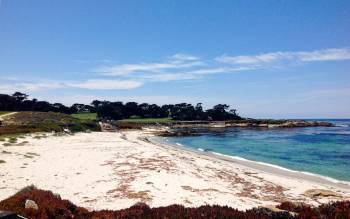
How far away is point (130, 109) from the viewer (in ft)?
556

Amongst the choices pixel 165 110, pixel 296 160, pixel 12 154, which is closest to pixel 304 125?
pixel 165 110

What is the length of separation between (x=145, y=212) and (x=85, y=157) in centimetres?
2038

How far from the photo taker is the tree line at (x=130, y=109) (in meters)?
138

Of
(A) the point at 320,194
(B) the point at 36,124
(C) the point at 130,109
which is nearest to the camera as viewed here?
(A) the point at 320,194

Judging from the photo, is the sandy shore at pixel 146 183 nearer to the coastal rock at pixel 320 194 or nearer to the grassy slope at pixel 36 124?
the coastal rock at pixel 320 194

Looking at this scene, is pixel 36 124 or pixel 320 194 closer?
pixel 320 194

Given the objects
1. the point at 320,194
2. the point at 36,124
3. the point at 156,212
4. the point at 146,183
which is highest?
the point at 36,124

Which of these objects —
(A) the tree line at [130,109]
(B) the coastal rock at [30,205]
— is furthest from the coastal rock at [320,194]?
(A) the tree line at [130,109]

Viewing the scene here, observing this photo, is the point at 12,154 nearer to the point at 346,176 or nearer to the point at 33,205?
the point at 33,205

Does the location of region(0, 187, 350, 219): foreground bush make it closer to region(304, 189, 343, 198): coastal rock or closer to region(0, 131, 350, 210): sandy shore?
region(0, 131, 350, 210): sandy shore

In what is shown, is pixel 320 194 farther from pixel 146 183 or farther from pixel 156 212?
pixel 156 212

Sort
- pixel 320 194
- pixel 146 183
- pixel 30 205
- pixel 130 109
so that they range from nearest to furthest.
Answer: pixel 30 205
pixel 320 194
pixel 146 183
pixel 130 109

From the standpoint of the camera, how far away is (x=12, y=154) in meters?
28.7

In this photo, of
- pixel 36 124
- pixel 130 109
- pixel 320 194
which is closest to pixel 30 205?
pixel 320 194
